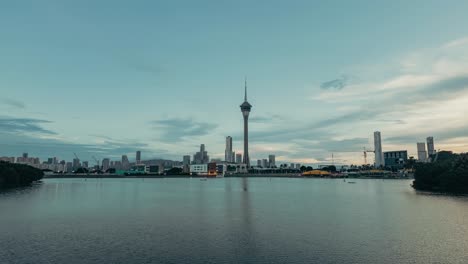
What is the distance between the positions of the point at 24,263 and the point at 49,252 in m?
4.78

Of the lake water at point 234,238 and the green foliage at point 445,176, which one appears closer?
the lake water at point 234,238

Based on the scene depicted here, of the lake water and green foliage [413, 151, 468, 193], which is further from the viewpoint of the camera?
green foliage [413, 151, 468, 193]

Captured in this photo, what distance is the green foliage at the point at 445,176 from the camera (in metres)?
139

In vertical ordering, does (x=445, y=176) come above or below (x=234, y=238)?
above

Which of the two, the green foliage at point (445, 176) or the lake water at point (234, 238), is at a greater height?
the green foliage at point (445, 176)

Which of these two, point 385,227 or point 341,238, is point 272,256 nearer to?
point 341,238

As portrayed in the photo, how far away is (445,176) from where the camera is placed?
147125 mm

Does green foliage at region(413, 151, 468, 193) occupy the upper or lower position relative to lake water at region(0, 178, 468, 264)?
upper

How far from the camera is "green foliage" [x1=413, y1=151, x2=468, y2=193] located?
5468 inches

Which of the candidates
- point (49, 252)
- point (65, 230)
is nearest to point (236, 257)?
point (49, 252)

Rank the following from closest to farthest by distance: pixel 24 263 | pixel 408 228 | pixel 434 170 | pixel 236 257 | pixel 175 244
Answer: pixel 24 263 < pixel 236 257 < pixel 175 244 < pixel 408 228 < pixel 434 170

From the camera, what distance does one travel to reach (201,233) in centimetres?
5391

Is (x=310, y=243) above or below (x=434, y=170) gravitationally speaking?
below

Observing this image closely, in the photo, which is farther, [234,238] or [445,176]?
[445,176]
